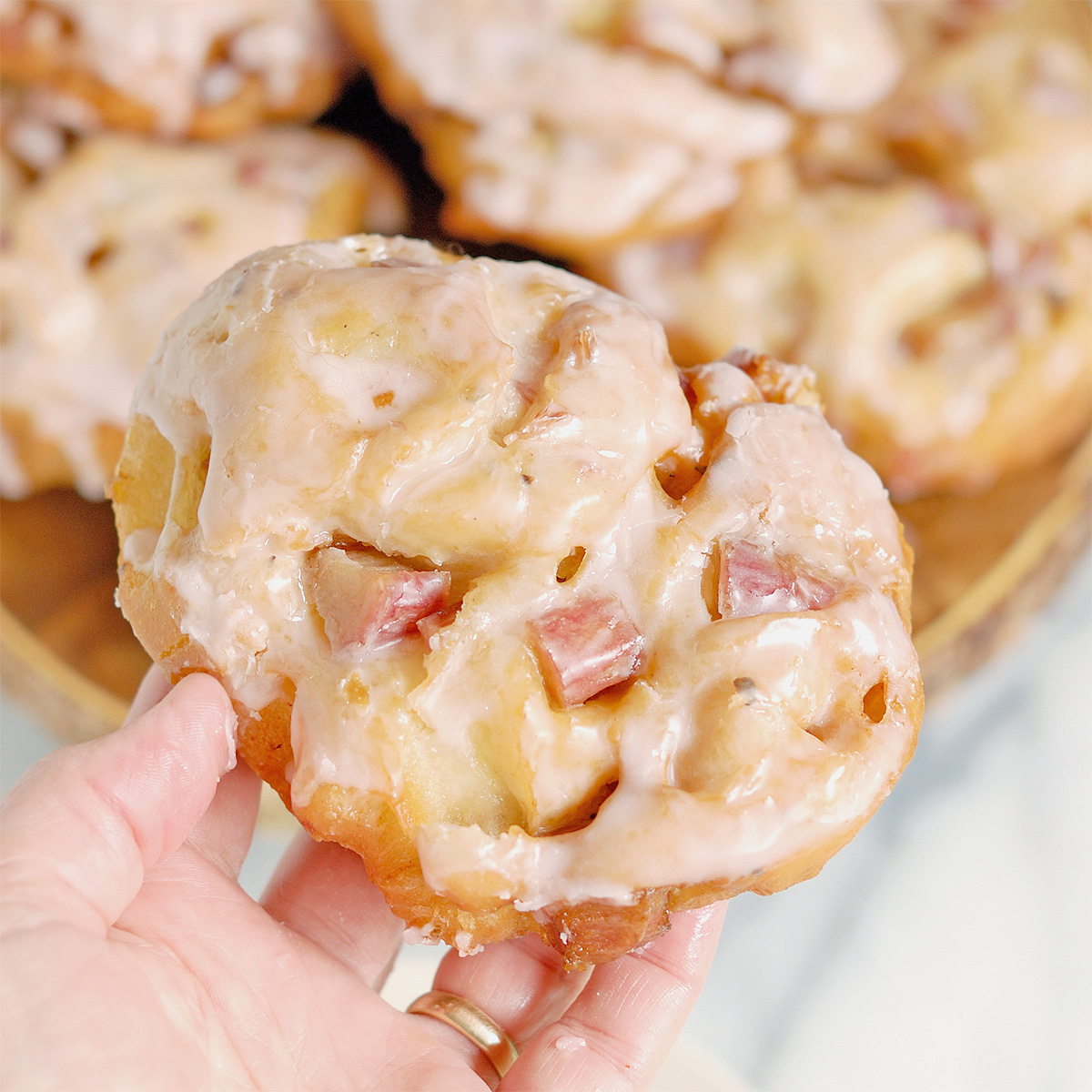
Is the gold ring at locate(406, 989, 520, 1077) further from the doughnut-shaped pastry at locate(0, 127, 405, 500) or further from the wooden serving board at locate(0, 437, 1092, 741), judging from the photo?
the doughnut-shaped pastry at locate(0, 127, 405, 500)

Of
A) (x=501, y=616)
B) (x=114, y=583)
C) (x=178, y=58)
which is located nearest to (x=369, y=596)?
(x=501, y=616)

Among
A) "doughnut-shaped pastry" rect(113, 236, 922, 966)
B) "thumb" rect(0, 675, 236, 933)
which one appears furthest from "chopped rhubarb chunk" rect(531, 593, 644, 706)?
"thumb" rect(0, 675, 236, 933)

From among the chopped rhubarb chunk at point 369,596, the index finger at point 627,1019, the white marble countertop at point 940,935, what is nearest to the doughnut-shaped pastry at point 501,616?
the chopped rhubarb chunk at point 369,596

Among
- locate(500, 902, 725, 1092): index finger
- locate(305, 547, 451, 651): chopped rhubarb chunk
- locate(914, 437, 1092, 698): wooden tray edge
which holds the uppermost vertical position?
locate(305, 547, 451, 651): chopped rhubarb chunk

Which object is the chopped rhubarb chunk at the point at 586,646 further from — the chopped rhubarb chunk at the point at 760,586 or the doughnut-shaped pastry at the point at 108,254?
the doughnut-shaped pastry at the point at 108,254

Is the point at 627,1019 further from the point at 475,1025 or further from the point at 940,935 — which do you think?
Result: the point at 940,935

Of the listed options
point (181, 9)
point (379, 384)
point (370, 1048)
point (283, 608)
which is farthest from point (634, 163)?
point (370, 1048)
